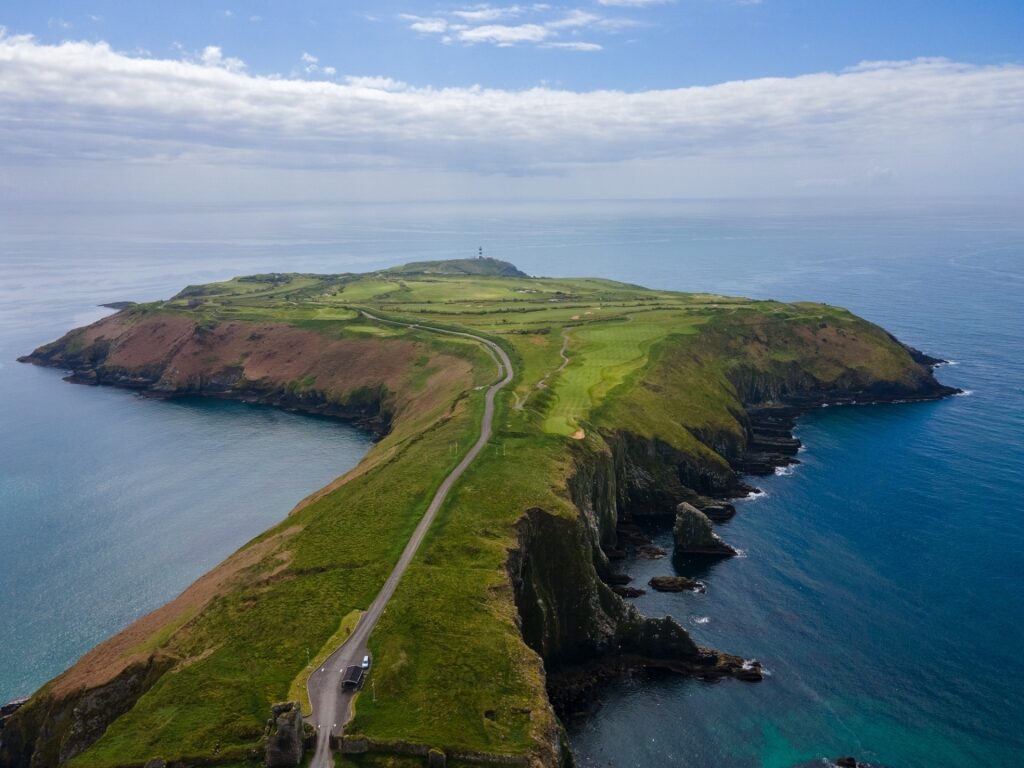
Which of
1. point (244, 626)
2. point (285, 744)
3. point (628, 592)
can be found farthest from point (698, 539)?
point (285, 744)

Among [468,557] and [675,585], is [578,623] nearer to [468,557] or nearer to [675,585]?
[468,557]

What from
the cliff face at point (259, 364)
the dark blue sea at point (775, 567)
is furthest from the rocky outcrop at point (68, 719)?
the cliff face at point (259, 364)

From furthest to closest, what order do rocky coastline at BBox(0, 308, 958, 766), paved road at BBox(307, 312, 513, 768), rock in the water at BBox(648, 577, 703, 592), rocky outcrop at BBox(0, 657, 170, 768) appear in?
rock in the water at BBox(648, 577, 703, 592), rocky coastline at BBox(0, 308, 958, 766), rocky outcrop at BBox(0, 657, 170, 768), paved road at BBox(307, 312, 513, 768)

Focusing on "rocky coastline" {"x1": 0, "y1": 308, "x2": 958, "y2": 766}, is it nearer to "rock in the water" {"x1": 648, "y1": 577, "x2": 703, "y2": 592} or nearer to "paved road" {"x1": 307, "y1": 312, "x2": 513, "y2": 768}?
"rock in the water" {"x1": 648, "y1": 577, "x2": 703, "y2": 592}

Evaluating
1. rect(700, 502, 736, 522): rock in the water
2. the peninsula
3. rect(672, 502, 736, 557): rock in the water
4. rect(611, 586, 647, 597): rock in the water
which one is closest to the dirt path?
the peninsula

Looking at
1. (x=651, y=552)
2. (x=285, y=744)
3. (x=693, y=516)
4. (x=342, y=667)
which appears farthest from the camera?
(x=651, y=552)
